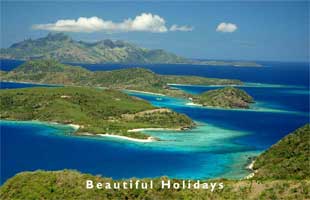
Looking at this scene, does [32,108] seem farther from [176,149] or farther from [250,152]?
[250,152]

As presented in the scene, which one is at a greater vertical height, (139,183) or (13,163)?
(139,183)

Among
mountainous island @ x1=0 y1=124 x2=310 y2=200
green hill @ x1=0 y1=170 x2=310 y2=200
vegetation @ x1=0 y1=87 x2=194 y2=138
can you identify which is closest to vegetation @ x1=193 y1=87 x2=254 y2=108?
vegetation @ x1=0 y1=87 x2=194 y2=138

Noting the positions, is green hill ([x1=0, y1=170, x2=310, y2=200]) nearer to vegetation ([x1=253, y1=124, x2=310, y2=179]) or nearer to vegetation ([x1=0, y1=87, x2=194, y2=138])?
vegetation ([x1=253, y1=124, x2=310, y2=179])

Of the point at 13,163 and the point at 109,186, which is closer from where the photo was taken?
the point at 109,186

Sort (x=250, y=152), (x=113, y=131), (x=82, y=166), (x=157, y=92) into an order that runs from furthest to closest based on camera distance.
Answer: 1. (x=157, y=92)
2. (x=113, y=131)
3. (x=250, y=152)
4. (x=82, y=166)

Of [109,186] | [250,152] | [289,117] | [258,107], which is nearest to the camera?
[109,186]

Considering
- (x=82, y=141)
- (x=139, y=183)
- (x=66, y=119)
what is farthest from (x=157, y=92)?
(x=139, y=183)

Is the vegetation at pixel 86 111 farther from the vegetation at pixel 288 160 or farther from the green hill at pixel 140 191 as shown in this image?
the green hill at pixel 140 191
